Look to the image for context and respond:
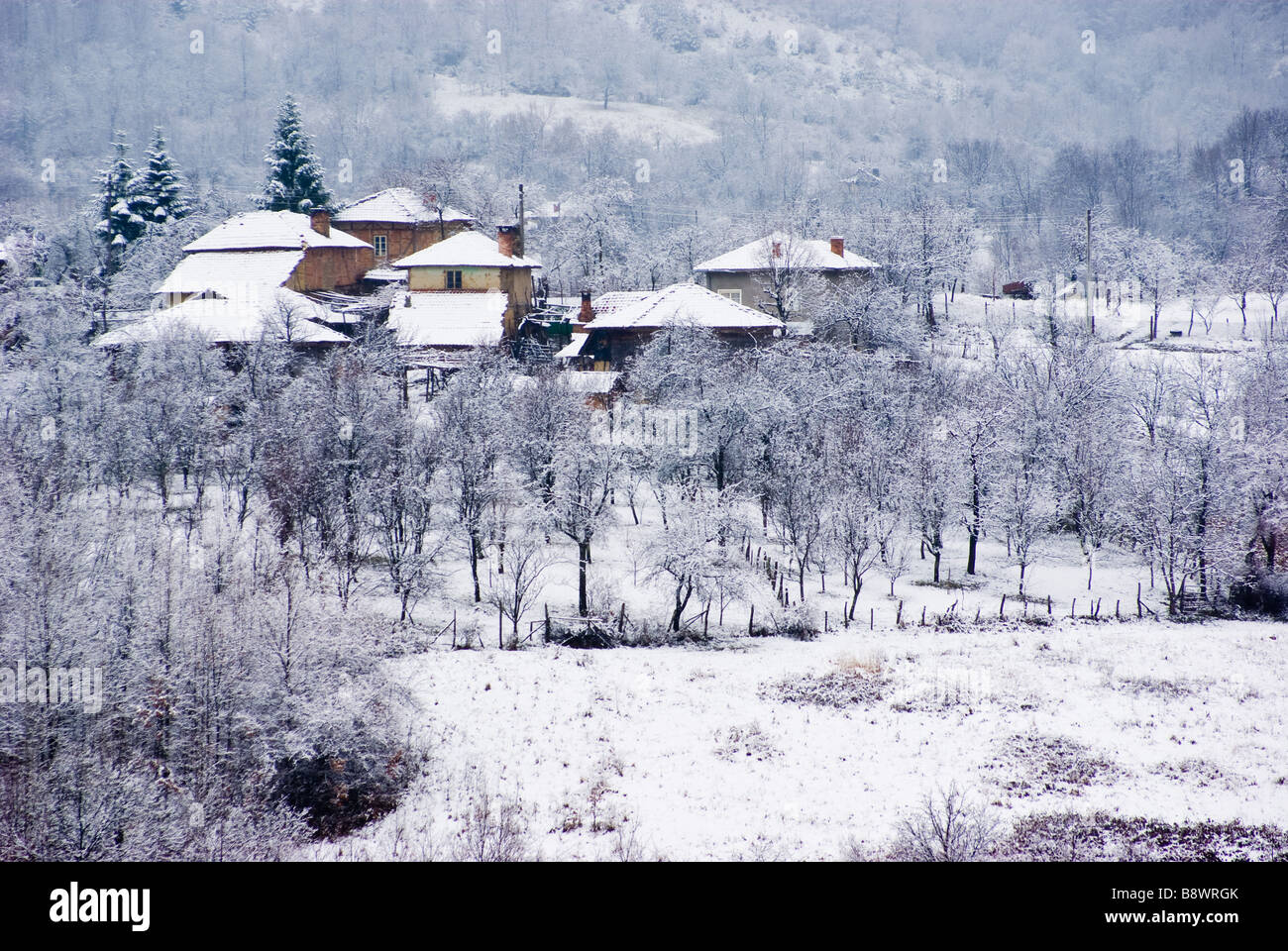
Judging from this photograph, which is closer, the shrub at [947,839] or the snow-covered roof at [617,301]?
the shrub at [947,839]

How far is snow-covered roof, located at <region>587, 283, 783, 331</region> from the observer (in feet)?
156

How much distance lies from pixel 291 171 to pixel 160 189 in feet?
27.7

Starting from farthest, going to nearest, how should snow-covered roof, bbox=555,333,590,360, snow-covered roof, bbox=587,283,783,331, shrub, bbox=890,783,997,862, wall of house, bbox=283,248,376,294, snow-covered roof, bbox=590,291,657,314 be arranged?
snow-covered roof, bbox=590,291,657,314 → wall of house, bbox=283,248,376,294 → snow-covered roof, bbox=555,333,590,360 → snow-covered roof, bbox=587,283,783,331 → shrub, bbox=890,783,997,862

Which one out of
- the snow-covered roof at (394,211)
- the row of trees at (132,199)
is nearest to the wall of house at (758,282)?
the snow-covered roof at (394,211)

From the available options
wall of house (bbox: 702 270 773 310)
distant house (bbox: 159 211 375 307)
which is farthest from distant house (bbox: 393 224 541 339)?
wall of house (bbox: 702 270 773 310)

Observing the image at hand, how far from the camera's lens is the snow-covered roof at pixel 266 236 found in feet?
170

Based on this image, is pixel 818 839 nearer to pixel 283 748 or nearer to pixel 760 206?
pixel 283 748

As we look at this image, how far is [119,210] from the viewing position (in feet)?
190

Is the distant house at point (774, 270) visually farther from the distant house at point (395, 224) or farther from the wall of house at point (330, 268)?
the wall of house at point (330, 268)

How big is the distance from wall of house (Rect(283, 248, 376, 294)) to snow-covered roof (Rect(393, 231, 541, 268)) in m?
4.62

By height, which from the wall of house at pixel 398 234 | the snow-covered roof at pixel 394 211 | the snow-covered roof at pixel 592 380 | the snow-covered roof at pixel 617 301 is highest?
the snow-covered roof at pixel 394 211

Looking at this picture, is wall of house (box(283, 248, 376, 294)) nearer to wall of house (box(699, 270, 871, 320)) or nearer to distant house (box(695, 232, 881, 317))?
distant house (box(695, 232, 881, 317))

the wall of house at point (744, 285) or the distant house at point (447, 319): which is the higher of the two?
the wall of house at point (744, 285)

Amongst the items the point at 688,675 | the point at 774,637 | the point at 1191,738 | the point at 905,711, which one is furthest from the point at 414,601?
the point at 1191,738
